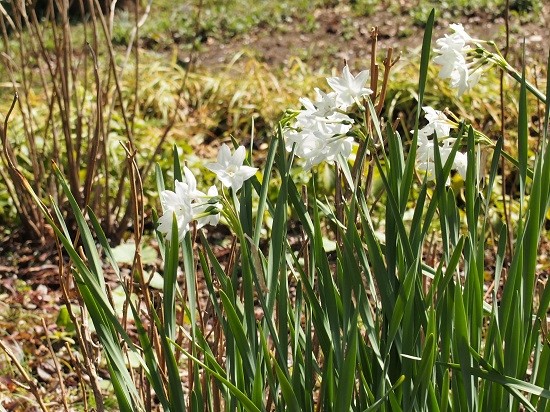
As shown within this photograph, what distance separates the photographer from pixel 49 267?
379 cm

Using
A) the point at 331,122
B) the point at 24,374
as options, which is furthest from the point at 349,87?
the point at 24,374

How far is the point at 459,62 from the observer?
1486 millimetres

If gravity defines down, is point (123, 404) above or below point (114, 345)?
below

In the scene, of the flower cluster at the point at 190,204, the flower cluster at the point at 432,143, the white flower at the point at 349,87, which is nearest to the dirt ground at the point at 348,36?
the flower cluster at the point at 432,143

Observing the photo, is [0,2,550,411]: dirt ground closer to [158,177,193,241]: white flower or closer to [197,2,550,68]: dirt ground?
[197,2,550,68]: dirt ground

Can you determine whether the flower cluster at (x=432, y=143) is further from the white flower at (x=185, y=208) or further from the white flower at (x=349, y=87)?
the white flower at (x=185, y=208)

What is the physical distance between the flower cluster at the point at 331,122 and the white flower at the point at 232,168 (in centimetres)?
12

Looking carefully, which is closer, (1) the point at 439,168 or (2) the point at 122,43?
(1) the point at 439,168

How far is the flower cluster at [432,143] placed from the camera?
1.52 meters

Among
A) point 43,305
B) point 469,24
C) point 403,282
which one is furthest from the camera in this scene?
point 469,24

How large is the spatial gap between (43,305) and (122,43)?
16.1ft

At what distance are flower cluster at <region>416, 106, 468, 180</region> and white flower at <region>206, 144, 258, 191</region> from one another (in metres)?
0.33

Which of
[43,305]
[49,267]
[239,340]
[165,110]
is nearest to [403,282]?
[239,340]

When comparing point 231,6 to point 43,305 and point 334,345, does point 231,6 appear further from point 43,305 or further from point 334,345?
point 334,345
